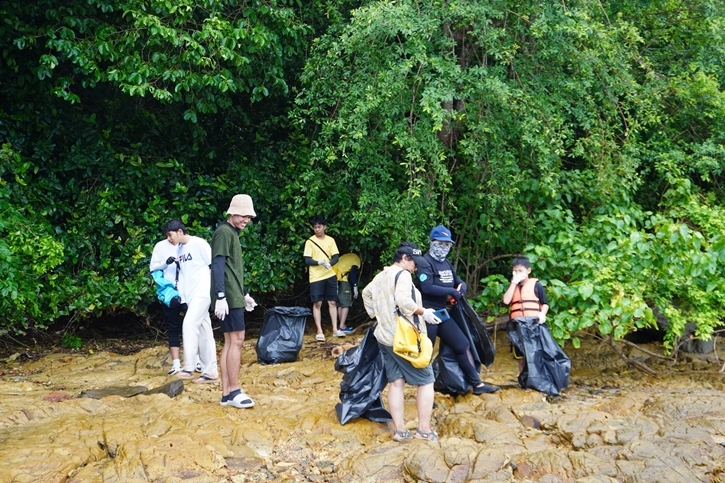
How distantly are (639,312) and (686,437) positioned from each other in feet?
6.55

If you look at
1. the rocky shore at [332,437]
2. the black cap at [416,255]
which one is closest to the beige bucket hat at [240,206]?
the black cap at [416,255]

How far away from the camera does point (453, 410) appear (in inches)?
242

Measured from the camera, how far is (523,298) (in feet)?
22.2

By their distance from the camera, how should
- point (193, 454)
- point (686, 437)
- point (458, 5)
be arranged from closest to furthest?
point (193, 454), point (686, 437), point (458, 5)

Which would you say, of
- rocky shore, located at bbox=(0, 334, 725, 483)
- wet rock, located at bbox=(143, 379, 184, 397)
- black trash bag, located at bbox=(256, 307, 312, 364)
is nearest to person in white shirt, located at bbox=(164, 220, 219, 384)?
rocky shore, located at bbox=(0, 334, 725, 483)

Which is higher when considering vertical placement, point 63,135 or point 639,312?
point 63,135

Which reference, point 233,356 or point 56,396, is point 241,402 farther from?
point 56,396

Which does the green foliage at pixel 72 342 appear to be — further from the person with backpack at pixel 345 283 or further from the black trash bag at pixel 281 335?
the person with backpack at pixel 345 283

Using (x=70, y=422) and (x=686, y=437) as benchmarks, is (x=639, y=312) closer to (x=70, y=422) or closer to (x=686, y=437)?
(x=686, y=437)

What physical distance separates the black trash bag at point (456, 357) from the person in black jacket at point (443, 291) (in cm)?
6

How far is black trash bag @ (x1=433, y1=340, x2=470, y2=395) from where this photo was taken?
634 centimetres

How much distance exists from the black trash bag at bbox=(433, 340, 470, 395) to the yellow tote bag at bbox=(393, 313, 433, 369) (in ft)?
3.82

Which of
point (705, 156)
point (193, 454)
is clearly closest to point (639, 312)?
point (705, 156)

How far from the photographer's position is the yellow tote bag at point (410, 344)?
5.15 meters
